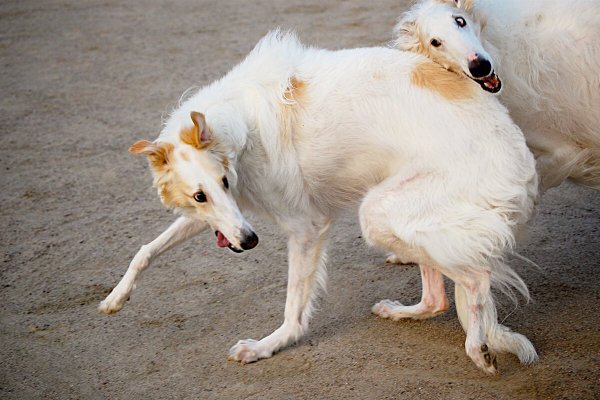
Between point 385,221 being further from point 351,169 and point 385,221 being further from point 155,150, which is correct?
point 155,150

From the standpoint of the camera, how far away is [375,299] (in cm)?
479

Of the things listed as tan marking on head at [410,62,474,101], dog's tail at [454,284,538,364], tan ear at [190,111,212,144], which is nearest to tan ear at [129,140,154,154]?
tan ear at [190,111,212,144]

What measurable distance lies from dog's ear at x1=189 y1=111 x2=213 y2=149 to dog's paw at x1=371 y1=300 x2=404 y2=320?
1.39m

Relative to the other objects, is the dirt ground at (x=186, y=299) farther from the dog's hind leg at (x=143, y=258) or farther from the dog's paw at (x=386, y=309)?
the dog's hind leg at (x=143, y=258)

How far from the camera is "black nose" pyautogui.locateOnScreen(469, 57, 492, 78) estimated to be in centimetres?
386

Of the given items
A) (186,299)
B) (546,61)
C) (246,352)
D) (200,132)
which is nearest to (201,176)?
(200,132)

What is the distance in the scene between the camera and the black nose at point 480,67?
3.86 metres

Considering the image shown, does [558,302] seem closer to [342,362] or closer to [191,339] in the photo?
[342,362]

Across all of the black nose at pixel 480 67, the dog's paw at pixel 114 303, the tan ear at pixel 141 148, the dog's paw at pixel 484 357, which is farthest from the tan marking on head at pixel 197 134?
the dog's paw at pixel 484 357

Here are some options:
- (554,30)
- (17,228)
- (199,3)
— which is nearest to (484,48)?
(554,30)

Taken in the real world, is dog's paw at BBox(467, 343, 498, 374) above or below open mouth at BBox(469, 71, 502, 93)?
below

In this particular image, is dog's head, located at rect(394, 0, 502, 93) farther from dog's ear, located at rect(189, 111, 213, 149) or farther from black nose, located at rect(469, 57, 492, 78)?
dog's ear, located at rect(189, 111, 213, 149)

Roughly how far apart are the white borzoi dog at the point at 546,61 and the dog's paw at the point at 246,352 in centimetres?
173

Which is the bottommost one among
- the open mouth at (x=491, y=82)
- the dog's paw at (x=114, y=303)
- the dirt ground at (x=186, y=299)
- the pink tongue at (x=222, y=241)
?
the dirt ground at (x=186, y=299)
